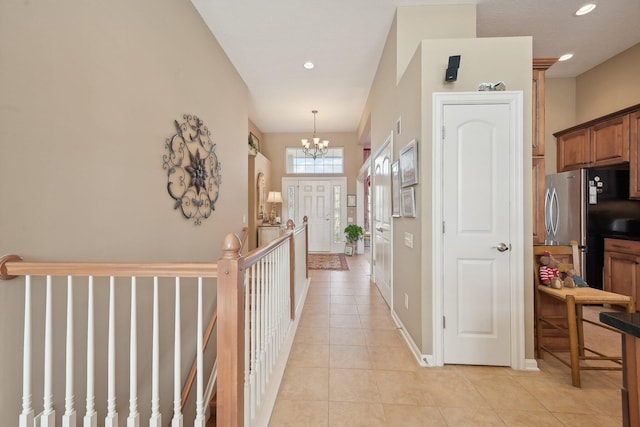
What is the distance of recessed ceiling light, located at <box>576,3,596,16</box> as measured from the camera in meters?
2.64

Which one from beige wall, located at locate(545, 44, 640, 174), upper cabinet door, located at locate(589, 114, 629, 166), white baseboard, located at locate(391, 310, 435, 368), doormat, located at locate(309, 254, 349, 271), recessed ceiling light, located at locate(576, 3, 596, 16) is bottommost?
white baseboard, located at locate(391, 310, 435, 368)

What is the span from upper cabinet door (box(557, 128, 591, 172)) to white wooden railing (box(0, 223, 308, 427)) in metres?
4.58

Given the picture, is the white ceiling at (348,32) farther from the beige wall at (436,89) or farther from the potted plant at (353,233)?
the potted plant at (353,233)

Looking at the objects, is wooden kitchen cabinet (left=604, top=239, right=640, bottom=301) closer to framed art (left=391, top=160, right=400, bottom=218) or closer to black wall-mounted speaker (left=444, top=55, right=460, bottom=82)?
framed art (left=391, top=160, right=400, bottom=218)

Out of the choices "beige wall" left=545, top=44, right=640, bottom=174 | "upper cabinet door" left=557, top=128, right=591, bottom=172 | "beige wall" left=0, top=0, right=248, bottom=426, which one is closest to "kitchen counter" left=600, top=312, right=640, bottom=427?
"beige wall" left=0, top=0, right=248, bottom=426

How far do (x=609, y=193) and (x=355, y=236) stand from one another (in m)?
4.64

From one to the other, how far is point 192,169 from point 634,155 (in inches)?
202

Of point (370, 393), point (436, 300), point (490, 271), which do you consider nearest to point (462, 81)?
point (490, 271)

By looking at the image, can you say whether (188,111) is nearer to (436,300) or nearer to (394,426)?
(436,300)

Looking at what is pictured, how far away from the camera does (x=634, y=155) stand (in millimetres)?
3041

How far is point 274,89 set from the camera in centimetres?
457

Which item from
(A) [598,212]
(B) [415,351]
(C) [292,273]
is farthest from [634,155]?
(C) [292,273]

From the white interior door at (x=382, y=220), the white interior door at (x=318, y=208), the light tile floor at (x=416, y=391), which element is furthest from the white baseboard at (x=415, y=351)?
the white interior door at (x=318, y=208)

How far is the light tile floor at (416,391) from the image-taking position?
156 cm
